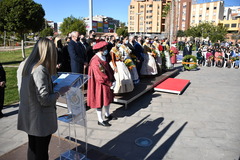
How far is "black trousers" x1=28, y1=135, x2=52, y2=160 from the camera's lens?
2266 mm

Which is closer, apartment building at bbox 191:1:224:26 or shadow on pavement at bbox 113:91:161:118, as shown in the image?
shadow on pavement at bbox 113:91:161:118

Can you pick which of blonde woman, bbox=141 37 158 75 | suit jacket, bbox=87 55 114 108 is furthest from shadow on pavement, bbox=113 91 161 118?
blonde woman, bbox=141 37 158 75

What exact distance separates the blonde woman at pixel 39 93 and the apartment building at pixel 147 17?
85.5 metres

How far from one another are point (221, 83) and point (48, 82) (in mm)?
9191

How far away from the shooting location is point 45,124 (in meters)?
2.18

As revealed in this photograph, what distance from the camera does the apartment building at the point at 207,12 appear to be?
7987cm

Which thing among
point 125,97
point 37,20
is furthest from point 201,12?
point 125,97

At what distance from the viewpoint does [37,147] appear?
90.0 inches

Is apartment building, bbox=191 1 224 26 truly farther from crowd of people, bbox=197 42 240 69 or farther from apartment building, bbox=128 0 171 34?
crowd of people, bbox=197 42 240 69

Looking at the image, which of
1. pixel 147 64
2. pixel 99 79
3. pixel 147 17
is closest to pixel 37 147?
pixel 99 79

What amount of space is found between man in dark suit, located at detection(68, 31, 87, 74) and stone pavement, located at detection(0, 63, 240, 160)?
4.64 feet

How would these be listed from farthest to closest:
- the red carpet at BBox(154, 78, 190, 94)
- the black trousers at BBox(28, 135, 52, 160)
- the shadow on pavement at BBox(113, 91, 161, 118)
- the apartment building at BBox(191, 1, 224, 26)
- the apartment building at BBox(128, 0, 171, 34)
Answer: the apartment building at BBox(128, 0, 171, 34)
the apartment building at BBox(191, 1, 224, 26)
the red carpet at BBox(154, 78, 190, 94)
the shadow on pavement at BBox(113, 91, 161, 118)
the black trousers at BBox(28, 135, 52, 160)

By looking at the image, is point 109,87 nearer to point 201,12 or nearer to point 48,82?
point 48,82

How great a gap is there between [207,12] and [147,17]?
24.6 m
